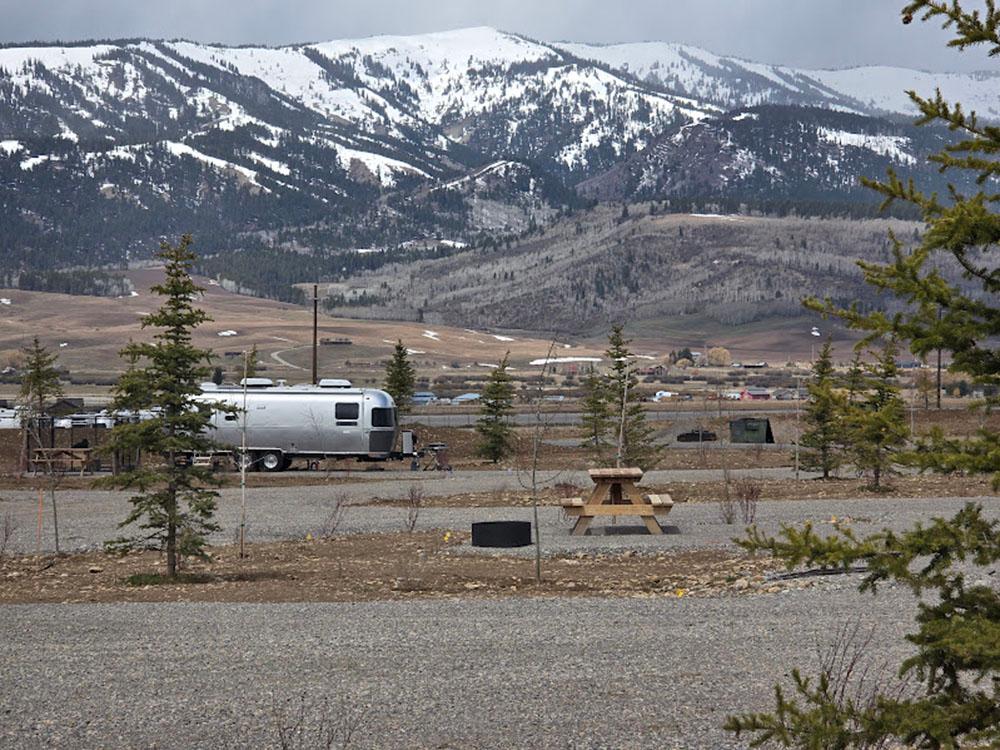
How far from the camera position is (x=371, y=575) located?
66.9 feet

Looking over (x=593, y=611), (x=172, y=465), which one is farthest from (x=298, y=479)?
(x=593, y=611)

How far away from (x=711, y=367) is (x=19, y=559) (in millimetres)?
157986

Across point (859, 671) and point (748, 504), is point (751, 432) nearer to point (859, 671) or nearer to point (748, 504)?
point (748, 504)

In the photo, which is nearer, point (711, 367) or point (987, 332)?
point (987, 332)

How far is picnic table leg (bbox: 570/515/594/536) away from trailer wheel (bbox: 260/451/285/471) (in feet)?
76.4

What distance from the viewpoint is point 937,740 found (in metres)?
5.59

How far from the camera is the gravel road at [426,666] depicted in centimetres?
1041

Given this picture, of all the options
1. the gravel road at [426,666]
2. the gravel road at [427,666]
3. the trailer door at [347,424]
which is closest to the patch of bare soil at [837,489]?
the trailer door at [347,424]

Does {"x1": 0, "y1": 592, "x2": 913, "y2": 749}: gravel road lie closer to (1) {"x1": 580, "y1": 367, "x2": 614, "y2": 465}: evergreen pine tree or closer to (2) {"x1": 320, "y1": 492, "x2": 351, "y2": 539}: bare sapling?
(2) {"x1": 320, "y1": 492, "x2": 351, "y2": 539}: bare sapling

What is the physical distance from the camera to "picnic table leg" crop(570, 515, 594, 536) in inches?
1030

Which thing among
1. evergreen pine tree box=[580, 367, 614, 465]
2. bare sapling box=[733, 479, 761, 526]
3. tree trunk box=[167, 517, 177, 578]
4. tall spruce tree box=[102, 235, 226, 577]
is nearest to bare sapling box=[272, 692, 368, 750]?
tall spruce tree box=[102, 235, 226, 577]

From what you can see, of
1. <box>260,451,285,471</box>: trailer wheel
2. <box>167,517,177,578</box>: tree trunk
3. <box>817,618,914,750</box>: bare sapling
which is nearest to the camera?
<box>817,618,914,750</box>: bare sapling

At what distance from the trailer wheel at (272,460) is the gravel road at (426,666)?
3059 centimetres

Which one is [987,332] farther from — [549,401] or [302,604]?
[549,401]
